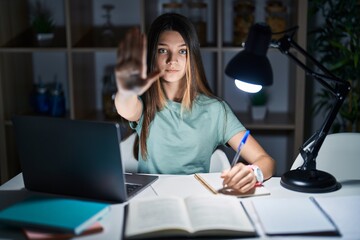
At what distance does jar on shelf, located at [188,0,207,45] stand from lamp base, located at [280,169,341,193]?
161cm

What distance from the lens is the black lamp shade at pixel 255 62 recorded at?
1450 mm

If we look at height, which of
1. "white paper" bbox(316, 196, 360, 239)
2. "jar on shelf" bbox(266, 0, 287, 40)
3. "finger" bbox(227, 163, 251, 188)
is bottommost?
"white paper" bbox(316, 196, 360, 239)

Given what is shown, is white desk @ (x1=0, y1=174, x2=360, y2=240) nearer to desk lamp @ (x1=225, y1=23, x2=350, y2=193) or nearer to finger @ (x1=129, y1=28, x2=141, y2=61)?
desk lamp @ (x1=225, y1=23, x2=350, y2=193)

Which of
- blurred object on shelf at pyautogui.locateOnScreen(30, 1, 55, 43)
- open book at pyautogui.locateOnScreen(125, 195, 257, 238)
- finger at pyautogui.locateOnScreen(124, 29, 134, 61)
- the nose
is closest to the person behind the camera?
open book at pyautogui.locateOnScreen(125, 195, 257, 238)

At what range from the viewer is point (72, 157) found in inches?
57.9

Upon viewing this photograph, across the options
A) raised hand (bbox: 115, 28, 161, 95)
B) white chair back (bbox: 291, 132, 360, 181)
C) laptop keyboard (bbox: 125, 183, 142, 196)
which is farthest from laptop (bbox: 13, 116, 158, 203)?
white chair back (bbox: 291, 132, 360, 181)

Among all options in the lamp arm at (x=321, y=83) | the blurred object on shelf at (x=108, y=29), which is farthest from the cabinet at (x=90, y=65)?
the lamp arm at (x=321, y=83)

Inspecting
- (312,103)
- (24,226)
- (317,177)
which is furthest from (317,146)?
(312,103)

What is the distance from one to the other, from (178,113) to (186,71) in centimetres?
17

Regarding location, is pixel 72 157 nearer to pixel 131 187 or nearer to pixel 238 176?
pixel 131 187

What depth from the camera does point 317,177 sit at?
1627mm

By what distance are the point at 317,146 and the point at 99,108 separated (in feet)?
6.83

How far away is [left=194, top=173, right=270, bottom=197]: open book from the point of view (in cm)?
157

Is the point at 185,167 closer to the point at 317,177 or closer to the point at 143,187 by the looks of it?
the point at 143,187
